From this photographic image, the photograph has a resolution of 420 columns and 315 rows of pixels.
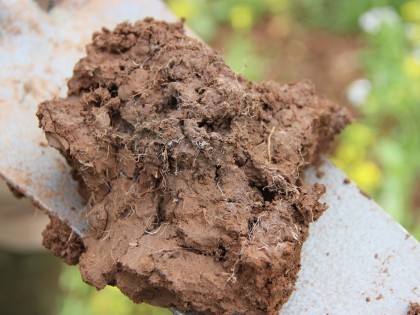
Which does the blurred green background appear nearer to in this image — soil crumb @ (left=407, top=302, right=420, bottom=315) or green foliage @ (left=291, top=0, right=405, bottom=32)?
green foliage @ (left=291, top=0, right=405, bottom=32)

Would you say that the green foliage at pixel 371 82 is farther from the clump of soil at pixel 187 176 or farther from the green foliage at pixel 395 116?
the clump of soil at pixel 187 176

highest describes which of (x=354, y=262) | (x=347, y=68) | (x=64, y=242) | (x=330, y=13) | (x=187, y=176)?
(x=330, y=13)

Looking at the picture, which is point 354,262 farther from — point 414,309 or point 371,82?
point 371,82

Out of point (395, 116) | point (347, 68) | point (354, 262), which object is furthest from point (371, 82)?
point (354, 262)

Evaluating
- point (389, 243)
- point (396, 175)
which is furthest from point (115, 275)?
point (396, 175)

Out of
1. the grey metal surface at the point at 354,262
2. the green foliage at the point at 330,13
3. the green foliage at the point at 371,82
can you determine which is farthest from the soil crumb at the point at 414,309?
the green foliage at the point at 330,13

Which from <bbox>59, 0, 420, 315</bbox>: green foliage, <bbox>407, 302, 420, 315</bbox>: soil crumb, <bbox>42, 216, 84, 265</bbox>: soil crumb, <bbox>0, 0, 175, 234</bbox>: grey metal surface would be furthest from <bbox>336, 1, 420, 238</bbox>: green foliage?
<bbox>42, 216, 84, 265</bbox>: soil crumb
